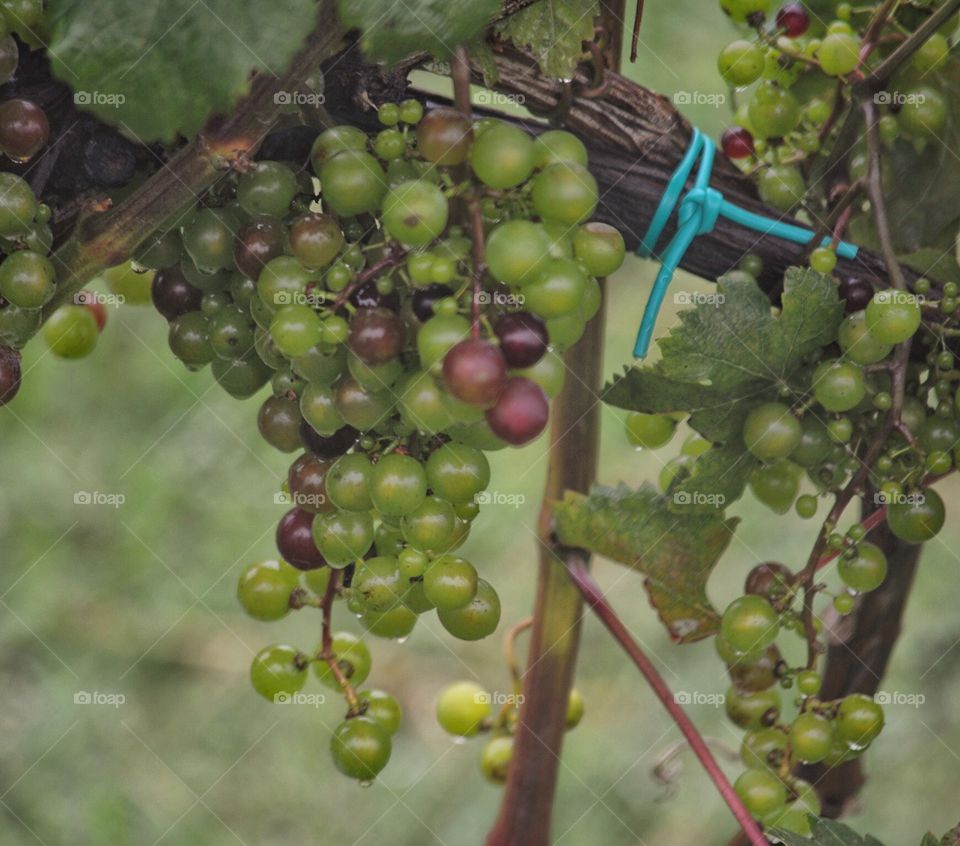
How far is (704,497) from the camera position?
69cm

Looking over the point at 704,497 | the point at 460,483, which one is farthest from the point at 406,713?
the point at 460,483

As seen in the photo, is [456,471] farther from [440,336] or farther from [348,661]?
[348,661]

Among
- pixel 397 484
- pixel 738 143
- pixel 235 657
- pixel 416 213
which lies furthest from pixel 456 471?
pixel 235 657

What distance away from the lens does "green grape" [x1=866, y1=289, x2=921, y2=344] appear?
602 mm

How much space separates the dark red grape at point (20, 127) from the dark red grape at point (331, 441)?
0.62ft

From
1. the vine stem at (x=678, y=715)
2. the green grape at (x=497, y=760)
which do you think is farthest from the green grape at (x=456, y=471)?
the green grape at (x=497, y=760)

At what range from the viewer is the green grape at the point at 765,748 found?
0.72 metres

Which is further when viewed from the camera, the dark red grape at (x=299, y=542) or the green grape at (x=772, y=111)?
the green grape at (x=772, y=111)

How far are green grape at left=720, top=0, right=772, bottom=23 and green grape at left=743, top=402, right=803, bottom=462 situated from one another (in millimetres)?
265

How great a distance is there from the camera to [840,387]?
0.62 metres

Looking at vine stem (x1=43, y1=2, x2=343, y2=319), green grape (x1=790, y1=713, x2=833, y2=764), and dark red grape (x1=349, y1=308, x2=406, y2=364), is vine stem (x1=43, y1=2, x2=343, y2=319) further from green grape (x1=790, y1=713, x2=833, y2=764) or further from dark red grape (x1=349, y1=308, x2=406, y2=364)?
green grape (x1=790, y1=713, x2=833, y2=764)

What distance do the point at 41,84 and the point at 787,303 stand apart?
40 cm

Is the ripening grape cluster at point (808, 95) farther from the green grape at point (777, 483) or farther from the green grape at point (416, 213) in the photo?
the green grape at point (416, 213)

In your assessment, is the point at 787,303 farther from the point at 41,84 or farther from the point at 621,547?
the point at 41,84
